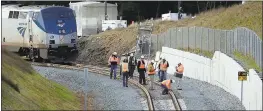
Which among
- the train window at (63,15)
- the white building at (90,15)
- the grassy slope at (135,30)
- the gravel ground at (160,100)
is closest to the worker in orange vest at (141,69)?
the gravel ground at (160,100)

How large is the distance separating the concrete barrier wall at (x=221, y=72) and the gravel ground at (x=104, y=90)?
12.5 feet

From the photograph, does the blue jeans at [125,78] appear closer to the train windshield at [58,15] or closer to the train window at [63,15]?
the train windshield at [58,15]

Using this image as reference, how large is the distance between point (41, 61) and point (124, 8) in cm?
3876

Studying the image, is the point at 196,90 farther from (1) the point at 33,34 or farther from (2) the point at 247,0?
(2) the point at 247,0

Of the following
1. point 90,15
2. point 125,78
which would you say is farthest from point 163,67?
point 90,15

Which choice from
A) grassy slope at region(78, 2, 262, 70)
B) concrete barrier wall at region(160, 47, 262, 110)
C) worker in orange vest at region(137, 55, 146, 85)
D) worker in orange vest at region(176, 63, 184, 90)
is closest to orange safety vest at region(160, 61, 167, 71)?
worker in orange vest at region(137, 55, 146, 85)

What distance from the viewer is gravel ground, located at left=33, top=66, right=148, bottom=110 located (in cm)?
2205

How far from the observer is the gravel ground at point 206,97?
21.5 meters

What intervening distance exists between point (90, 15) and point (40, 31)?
852 inches

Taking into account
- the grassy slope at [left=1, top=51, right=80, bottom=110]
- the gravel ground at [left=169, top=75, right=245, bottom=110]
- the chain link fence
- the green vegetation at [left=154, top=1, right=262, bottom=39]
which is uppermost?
the green vegetation at [left=154, top=1, right=262, bottom=39]

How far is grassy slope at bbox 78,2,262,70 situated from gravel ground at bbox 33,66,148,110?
11.1 metres

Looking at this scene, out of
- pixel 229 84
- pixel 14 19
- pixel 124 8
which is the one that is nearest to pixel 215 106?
pixel 229 84

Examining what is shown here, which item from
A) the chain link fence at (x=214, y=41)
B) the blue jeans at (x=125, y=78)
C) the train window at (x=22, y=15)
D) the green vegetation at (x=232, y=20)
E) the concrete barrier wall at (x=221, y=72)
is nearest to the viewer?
the concrete barrier wall at (x=221, y=72)

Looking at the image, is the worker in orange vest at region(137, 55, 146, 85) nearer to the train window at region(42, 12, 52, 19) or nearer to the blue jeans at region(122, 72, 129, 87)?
the blue jeans at region(122, 72, 129, 87)
